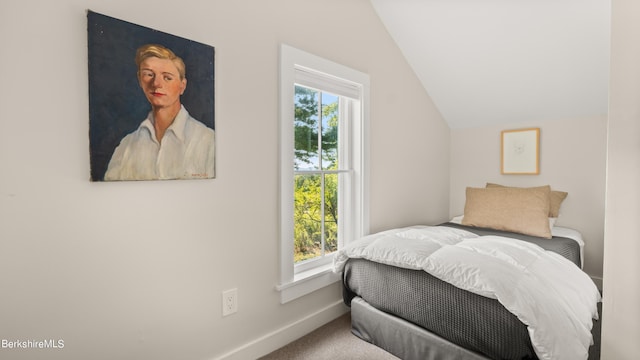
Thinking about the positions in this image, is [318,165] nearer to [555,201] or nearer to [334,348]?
[334,348]

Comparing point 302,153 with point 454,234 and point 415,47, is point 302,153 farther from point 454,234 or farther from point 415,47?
point 415,47

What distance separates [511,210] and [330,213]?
1619 mm

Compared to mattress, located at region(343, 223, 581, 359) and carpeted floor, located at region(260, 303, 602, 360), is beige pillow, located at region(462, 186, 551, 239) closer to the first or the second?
carpeted floor, located at region(260, 303, 602, 360)

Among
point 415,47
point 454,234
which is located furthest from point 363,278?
point 415,47

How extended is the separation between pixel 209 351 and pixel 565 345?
162cm

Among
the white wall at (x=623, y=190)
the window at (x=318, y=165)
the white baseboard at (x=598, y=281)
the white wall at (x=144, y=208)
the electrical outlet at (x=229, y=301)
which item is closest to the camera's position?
the white wall at (x=623, y=190)

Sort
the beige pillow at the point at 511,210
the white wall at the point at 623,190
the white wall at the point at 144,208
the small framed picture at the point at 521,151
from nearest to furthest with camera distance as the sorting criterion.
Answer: the white wall at the point at 623,190 < the white wall at the point at 144,208 < the beige pillow at the point at 511,210 < the small framed picture at the point at 521,151

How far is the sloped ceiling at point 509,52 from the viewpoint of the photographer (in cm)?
225

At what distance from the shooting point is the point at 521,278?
1391 millimetres

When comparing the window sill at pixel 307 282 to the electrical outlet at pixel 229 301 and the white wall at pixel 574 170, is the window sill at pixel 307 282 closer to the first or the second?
the electrical outlet at pixel 229 301

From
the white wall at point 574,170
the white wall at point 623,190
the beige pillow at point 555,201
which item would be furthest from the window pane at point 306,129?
the beige pillow at point 555,201

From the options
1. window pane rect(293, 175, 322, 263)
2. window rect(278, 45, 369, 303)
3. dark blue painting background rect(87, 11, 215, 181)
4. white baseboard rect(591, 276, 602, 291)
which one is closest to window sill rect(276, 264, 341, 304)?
window rect(278, 45, 369, 303)

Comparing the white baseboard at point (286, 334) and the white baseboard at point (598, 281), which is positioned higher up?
the white baseboard at point (598, 281)

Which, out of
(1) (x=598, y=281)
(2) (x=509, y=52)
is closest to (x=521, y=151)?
(2) (x=509, y=52)
